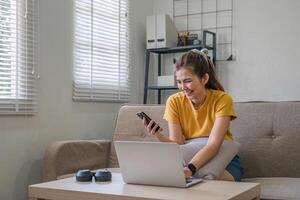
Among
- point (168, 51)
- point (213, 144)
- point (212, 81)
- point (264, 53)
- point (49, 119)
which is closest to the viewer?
point (213, 144)

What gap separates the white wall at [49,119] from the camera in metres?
2.48

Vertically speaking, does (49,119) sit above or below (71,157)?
above

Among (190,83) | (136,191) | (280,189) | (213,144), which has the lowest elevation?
(280,189)

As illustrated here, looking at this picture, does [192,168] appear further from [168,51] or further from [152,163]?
[168,51]

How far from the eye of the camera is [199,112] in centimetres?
207

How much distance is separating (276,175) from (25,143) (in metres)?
1.45

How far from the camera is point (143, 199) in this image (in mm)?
1308

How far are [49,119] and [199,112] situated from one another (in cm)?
111

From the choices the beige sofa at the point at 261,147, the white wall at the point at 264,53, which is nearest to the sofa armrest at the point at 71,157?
the beige sofa at the point at 261,147

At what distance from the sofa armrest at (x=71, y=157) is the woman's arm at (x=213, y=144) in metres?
0.91

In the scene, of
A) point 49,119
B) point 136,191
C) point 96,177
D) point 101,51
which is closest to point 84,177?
point 96,177

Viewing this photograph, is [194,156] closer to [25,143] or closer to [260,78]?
[25,143]

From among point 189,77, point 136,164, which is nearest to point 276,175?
point 189,77

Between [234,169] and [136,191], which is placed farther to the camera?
[234,169]
